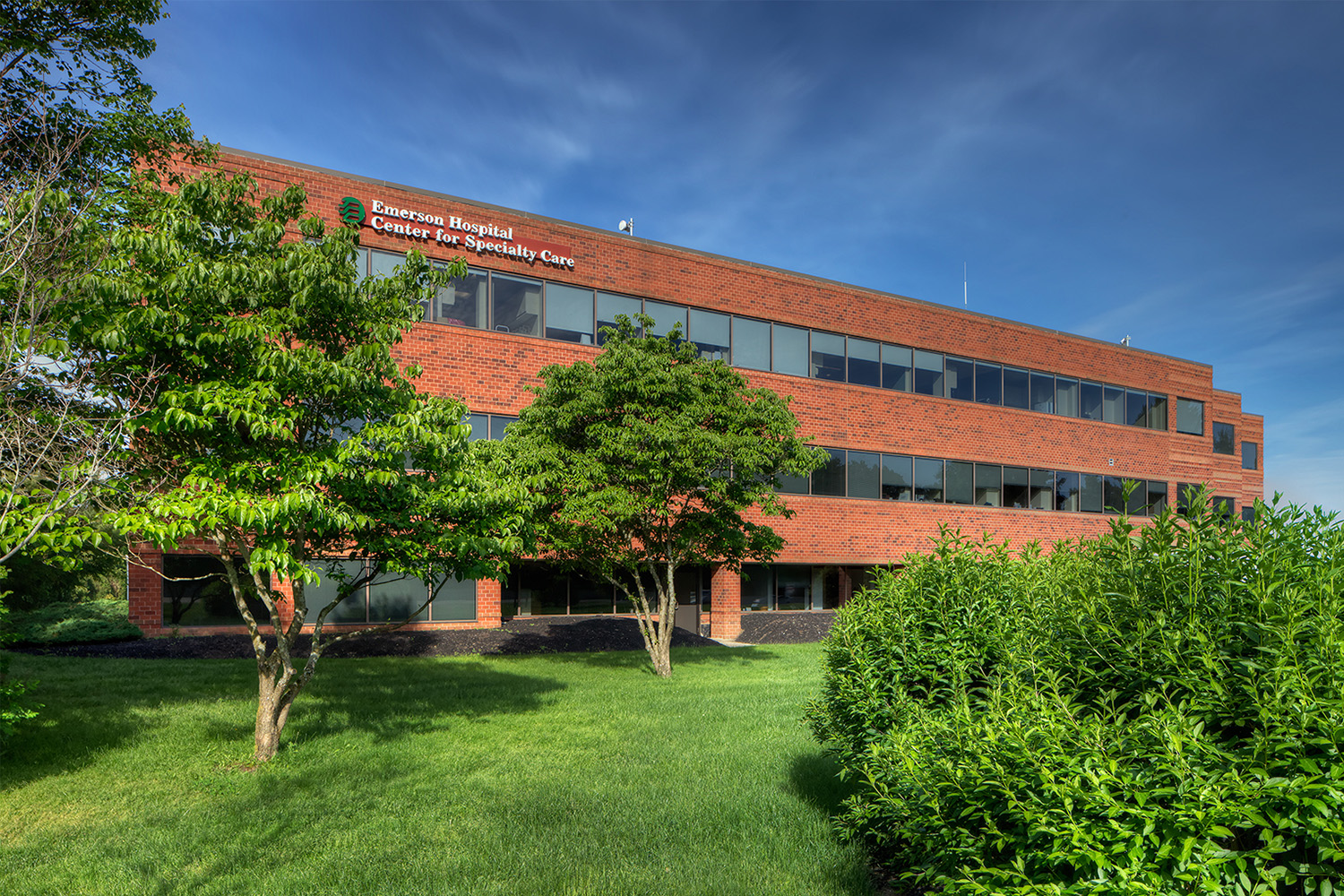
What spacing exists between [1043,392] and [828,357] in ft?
35.3

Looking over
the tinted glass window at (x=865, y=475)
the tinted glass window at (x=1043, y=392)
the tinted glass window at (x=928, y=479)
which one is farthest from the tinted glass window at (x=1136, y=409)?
the tinted glass window at (x=865, y=475)

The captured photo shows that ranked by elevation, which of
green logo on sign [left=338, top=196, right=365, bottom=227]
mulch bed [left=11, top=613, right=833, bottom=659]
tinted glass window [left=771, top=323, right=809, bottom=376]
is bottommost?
mulch bed [left=11, top=613, right=833, bottom=659]

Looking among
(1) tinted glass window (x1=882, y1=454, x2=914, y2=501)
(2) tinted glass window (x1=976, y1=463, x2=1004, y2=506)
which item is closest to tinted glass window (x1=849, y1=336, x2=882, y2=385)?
Answer: (1) tinted glass window (x1=882, y1=454, x2=914, y2=501)

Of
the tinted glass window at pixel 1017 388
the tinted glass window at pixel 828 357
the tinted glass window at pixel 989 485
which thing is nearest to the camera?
the tinted glass window at pixel 828 357

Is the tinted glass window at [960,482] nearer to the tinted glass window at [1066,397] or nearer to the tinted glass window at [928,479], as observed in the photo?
the tinted glass window at [928,479]

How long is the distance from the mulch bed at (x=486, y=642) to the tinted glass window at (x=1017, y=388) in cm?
1222

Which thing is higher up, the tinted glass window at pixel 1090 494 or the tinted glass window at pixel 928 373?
the tinted glass window at pixel 928 373

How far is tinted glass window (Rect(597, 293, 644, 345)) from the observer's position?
920 inches

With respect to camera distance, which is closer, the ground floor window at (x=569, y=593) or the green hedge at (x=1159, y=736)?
the green hedge at (x=1159, y=736)

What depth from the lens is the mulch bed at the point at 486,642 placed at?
18.1 meters

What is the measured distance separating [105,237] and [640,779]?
8.05m

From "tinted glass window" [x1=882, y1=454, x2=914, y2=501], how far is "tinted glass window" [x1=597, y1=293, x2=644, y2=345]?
1056 cm

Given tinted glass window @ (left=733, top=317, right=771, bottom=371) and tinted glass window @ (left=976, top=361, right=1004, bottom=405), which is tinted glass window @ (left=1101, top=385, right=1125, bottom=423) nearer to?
tinted glass window @ (left=976, top=361, right=1004, bottom=405)

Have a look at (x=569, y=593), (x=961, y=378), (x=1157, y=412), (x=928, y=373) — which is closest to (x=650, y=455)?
(x=569, y=593)
